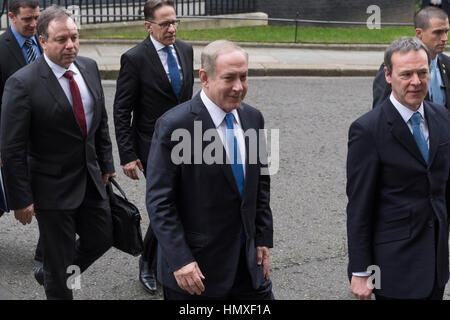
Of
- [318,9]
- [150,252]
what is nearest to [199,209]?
[150,252]

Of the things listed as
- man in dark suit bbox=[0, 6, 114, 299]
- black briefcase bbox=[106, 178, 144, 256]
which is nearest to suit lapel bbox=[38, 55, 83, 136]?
man in dark suit bbox=[0, 6, 114, 299]

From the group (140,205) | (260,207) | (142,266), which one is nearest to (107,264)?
(142,266)

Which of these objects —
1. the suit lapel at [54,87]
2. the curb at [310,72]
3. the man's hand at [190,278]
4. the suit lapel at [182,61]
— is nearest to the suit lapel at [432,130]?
the man's hand at [190,278]

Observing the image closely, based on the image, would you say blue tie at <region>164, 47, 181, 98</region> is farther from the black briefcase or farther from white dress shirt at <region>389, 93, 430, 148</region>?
white dress shirt at <region>389, 93, 430, 148</region>

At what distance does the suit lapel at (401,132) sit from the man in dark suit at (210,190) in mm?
646

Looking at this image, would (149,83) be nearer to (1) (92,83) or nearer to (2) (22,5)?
(1) (92,83)

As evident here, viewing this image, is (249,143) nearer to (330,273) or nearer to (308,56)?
(330,273)

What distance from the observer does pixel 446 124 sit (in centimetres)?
438

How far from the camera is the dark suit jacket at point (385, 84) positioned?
19.6ft

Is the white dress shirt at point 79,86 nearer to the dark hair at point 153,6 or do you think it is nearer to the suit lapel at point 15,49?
the dark hair at point 153,6

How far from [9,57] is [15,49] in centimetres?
9

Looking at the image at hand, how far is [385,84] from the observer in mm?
5992

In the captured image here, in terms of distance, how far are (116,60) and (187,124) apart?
10369 millimetres

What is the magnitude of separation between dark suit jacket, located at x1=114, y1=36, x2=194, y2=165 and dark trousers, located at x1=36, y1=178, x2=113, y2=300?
830 mm
